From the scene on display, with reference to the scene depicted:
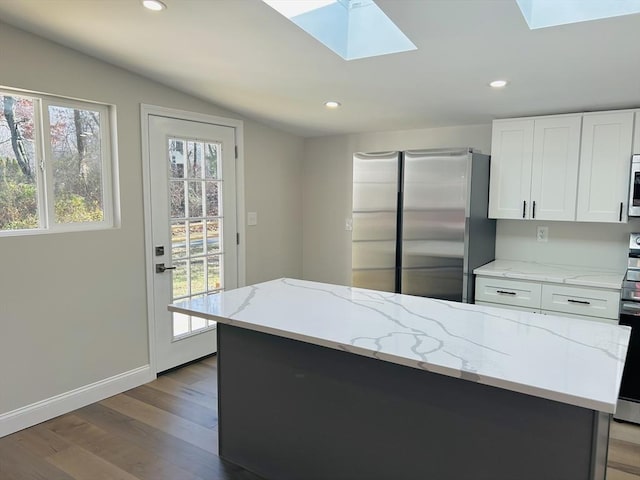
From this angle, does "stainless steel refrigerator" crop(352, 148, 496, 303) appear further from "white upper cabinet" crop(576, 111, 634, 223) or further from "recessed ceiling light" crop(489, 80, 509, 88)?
"white upper cabinet" crop(576, 111, 634, 223)

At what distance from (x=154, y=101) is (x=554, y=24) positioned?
2613 mm

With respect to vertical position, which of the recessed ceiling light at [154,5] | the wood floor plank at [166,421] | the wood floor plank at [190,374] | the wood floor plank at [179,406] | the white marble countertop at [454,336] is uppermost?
the recessed ceiling light at [154,5]

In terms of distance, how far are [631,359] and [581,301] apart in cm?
43

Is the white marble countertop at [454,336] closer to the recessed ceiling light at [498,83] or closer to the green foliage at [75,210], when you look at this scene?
the green foliage at [75,210]

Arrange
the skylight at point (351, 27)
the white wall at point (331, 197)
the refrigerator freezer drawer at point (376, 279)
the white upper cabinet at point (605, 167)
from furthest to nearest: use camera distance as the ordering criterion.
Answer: the white wall at point (331, 197)
the refrigerator freezer drawer at point (376, 279)
the white upper cabinet at point (605, 167)
the skylight at point (351, 27)

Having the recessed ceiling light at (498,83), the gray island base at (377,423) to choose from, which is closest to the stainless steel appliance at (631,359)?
the gray island base at (377,423)

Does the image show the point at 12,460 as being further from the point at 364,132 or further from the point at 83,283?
the point at 364,132

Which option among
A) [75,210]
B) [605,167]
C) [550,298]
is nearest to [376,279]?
[550,298]

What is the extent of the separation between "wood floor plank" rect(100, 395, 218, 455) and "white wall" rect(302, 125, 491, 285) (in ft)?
7.35

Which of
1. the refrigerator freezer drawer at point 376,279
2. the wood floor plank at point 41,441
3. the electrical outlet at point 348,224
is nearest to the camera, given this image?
the wood floor plank at point 41,441

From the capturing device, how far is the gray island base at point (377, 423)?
1.51 metres

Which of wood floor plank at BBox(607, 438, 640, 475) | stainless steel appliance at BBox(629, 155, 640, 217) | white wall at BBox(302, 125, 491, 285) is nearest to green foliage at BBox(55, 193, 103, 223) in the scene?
white wall at BBox(302, 125, 491, 285)

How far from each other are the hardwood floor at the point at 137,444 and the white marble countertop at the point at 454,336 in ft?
2.88

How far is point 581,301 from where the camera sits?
299cm
